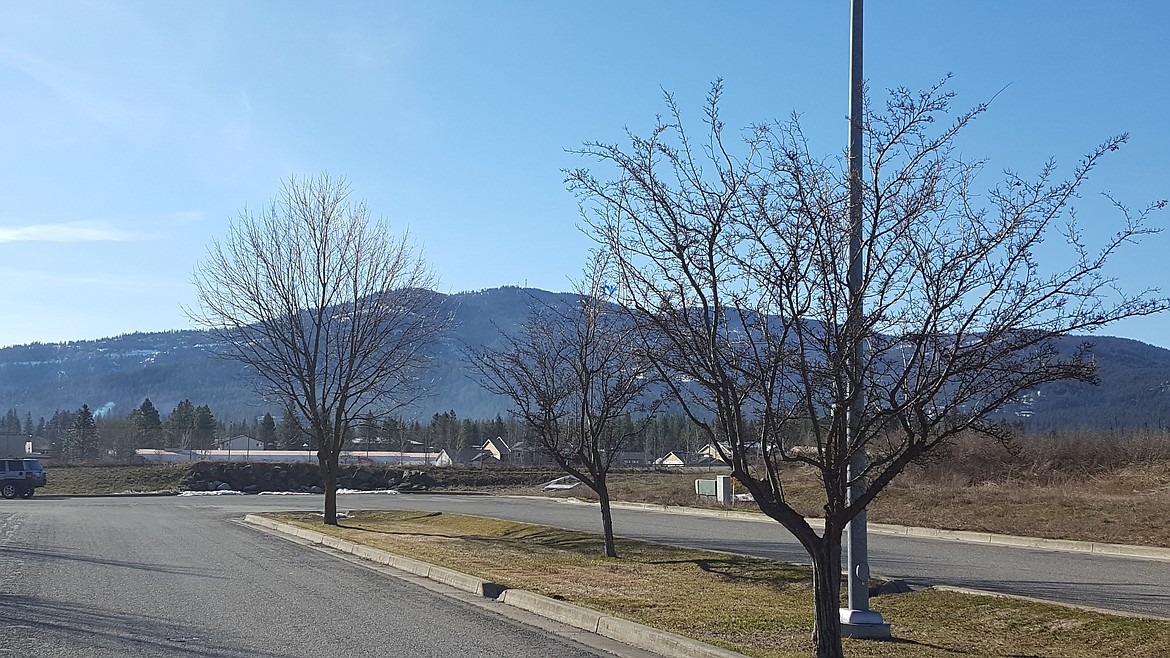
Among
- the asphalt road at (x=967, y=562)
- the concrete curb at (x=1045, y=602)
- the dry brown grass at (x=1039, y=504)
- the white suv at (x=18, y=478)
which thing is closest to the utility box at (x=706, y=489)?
the dry brown grass at (x=1039, y=504)

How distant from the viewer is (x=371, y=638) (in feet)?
33.1

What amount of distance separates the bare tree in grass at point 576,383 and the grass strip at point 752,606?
186 cm

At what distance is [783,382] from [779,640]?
9.91 ft

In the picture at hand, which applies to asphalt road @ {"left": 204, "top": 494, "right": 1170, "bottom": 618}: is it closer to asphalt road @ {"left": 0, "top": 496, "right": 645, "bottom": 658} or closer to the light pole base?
the light pole base

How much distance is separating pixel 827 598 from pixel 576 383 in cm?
1190

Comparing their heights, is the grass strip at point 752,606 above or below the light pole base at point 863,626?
below

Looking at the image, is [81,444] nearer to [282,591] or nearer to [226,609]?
[282,591]

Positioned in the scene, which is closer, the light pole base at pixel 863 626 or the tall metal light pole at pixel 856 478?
the tall metal light pole at pixel 856 478

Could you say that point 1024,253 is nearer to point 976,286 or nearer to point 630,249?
point 976,286

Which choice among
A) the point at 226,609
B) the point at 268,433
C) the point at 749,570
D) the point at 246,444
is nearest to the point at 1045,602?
the point at 749,570

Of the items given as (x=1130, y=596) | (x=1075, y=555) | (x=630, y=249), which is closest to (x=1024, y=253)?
(x=630, y=249)

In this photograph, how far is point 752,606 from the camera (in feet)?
40.2

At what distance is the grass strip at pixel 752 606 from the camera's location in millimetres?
9500

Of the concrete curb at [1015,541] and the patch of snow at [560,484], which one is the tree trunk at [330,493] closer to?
the concrete curb at [1015,541]
